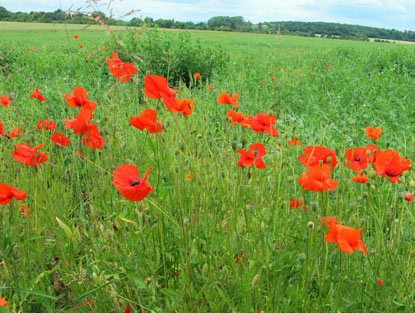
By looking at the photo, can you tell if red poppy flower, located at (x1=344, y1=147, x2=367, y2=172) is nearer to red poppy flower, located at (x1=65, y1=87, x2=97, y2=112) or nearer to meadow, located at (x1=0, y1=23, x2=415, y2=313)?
meadow, located at (x1=0, y1=23, x2=415, y2=313)

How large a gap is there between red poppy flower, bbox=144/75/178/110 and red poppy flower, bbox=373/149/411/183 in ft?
2.27

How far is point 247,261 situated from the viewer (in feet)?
4.11

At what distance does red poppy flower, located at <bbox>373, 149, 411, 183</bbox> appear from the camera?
112 cm

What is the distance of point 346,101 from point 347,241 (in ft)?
13.2

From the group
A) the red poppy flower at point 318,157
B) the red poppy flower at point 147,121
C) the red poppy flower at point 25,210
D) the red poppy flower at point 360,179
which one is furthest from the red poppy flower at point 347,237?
the red poppy flower at point 25,210

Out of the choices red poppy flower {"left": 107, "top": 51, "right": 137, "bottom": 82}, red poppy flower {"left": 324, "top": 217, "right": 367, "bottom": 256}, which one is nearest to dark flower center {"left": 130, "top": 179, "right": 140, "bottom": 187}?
red poppy flower {"left": 324, "top": 217, "right": 367, "bottom": 256}

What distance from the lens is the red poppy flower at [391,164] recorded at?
1.12m

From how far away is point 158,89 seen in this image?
3.67 feet

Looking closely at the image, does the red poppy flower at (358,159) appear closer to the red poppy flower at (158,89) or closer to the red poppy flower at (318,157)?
the red poppy flower at (318,157)

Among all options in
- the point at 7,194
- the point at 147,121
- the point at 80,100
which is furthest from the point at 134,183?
the point at 80,100

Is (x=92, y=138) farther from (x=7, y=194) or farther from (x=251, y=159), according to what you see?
(x=251, y=159)

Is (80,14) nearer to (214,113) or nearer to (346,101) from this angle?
(214,113)

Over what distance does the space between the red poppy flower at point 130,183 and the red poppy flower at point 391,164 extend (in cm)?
74

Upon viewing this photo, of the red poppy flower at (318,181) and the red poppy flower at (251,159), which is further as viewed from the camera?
the red poppy flower at (251,159)
